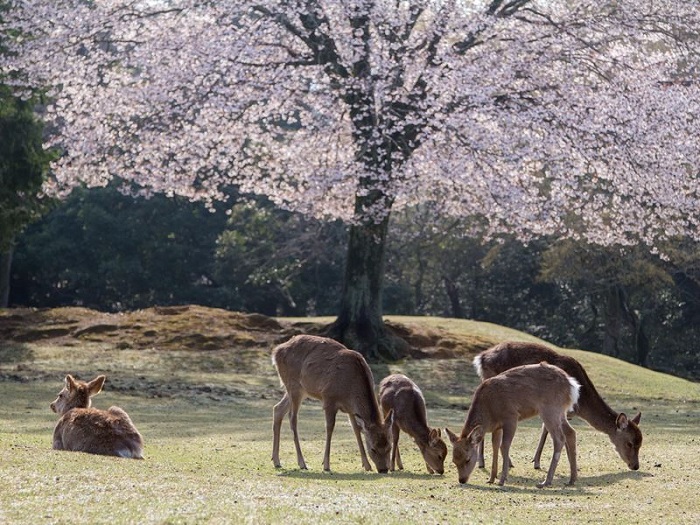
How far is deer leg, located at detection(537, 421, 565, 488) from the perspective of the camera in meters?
10.6

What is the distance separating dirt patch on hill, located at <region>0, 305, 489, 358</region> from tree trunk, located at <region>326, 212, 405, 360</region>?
77 centimetres

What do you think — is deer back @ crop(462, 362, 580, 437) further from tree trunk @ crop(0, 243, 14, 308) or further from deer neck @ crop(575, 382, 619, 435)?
tree trunk @ crop(0, 243, 14, 308)

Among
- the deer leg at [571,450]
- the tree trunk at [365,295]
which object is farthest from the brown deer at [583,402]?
the tree trunk at [365,295]

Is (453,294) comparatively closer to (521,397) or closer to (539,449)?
(539,449)

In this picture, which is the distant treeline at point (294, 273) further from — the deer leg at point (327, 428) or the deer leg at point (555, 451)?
the deer leg at point (327, 428)

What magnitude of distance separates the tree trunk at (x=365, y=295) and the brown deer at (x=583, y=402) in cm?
1207

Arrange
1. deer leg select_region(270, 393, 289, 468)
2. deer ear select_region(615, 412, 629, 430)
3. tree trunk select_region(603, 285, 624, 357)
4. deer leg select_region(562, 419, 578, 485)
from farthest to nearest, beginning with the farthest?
tree trunk select_region(603, 285, 624, 357)
deer ear select_region(615, 412, 629, 430)
deer leg select_region(270, 393, 289, 468)
deer leg select_region(562, 419, 578, 485)

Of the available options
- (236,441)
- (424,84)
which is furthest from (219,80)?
(236,441)

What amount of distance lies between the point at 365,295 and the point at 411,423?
14316mm

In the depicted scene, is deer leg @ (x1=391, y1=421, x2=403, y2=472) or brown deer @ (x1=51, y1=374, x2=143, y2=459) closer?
brown deer @ (x1=51, y1=374, x2=143, y2=459)

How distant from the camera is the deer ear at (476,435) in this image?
10.4m

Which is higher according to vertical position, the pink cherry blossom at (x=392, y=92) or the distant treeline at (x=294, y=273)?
the pink cherry blossom at (x=392, y=92)

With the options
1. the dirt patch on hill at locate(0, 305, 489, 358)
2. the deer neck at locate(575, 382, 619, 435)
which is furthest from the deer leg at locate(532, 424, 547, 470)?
the dirt patch on hill at locate(0, 305, 489, 358)

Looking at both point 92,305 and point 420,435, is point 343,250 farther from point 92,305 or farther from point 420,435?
point 420,435
